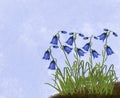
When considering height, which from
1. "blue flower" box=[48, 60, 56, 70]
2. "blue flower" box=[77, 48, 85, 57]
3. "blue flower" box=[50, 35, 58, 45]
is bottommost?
"blue flower" box=[48, 60, 56, 70]

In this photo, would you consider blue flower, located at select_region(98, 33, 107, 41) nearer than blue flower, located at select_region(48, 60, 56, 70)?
No

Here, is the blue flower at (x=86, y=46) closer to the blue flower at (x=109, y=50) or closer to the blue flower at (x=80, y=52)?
the blue flower at (x=80, y=52)

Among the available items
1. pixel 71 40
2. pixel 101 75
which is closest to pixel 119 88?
pixel 101 75

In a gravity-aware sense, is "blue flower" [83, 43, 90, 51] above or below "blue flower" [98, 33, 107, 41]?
below

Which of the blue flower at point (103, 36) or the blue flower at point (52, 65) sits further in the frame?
the blue flower at point (103, 36)

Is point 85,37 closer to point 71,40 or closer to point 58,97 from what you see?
point 71,40

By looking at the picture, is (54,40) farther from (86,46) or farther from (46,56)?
(86,46)

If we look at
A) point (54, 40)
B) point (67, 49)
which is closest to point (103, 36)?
point (67, 49)

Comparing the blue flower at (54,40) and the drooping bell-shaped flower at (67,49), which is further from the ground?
the blue flower at (54,40)

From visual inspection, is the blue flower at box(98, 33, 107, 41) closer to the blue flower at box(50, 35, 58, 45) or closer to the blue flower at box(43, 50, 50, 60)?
the blue flower at box(50, 35, 58, 45)

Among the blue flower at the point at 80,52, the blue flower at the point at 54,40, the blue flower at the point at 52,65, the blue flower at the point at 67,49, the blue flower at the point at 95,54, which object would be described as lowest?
the blue flower at the point at 52,65

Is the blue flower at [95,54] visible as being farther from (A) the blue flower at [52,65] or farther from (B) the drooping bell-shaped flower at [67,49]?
(A) the blue flower at [52,65]

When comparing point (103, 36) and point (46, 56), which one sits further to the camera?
point (103, 36)
